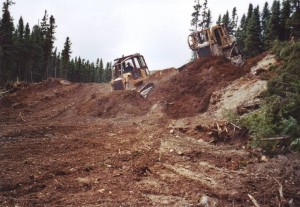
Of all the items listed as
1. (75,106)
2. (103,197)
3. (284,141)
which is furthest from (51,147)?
(75,106)

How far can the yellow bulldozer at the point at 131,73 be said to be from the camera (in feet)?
73.9

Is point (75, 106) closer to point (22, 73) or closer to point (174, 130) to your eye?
point (174, 130)

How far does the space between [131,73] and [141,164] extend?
1409 cm

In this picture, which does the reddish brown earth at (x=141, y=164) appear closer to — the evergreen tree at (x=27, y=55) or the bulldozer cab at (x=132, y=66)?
the bulldozer cab at (x=132, y=66)

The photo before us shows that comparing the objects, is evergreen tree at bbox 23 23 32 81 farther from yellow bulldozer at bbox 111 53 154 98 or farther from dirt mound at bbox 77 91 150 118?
dirt mound at bbox 77 91 150 118

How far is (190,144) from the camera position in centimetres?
1154

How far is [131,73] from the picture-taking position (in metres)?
22.7

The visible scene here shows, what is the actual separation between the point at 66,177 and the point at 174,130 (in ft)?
20.6

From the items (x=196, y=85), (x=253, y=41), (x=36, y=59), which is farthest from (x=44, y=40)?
(x=196, y=85)

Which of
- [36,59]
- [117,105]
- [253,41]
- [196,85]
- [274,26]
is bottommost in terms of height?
[117,105]

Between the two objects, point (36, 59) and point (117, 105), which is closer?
point (117, 105)

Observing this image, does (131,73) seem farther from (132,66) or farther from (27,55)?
(27,55)

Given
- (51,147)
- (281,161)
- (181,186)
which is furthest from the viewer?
(51,147)

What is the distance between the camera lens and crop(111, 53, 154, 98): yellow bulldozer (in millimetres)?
22516
